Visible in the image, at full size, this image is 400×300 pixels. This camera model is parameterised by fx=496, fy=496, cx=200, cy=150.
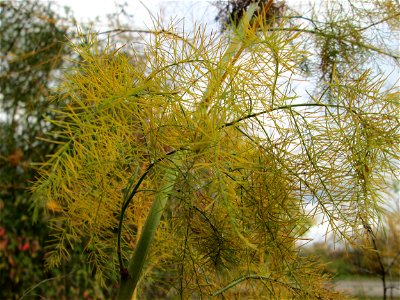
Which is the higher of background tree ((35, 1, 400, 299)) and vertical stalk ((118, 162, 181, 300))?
background tree ((35, 1, 400, 299))

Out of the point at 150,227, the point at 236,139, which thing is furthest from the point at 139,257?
the point at 236,139

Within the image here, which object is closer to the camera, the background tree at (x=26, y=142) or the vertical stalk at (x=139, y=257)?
the vertical stalk at (x=139, y=257)

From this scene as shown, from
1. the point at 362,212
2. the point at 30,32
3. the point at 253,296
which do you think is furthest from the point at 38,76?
the point at 362,212

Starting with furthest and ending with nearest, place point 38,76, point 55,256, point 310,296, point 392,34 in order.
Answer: point 38,76 < point 392,34 < point 55,256 < point 310,296

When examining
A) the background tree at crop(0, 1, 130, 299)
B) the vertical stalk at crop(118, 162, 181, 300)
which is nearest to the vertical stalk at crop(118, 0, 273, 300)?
the vertical stalk at crop(118, 162, 181, 300)

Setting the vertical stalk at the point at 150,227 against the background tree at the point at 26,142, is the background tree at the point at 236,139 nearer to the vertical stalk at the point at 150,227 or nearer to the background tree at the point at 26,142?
the vertical stalk at the point at 150,227

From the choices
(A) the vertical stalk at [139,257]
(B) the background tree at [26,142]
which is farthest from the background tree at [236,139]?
(B) the background tree at [26,142]

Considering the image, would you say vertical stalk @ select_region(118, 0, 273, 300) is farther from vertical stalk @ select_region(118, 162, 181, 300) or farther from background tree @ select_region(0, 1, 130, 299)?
background tree @ select_region(0, 1, 130, 299)

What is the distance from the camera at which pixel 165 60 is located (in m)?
→ 0.54

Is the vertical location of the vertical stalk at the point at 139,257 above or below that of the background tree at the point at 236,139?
below

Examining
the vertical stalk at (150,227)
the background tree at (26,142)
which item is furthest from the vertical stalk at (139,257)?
the background tree at (26,142)

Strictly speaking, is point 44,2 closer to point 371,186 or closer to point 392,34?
point 392,34

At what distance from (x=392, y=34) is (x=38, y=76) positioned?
1356 mm

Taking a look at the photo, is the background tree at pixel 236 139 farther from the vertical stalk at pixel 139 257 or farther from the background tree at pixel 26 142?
the background tree at pixel 26 142
